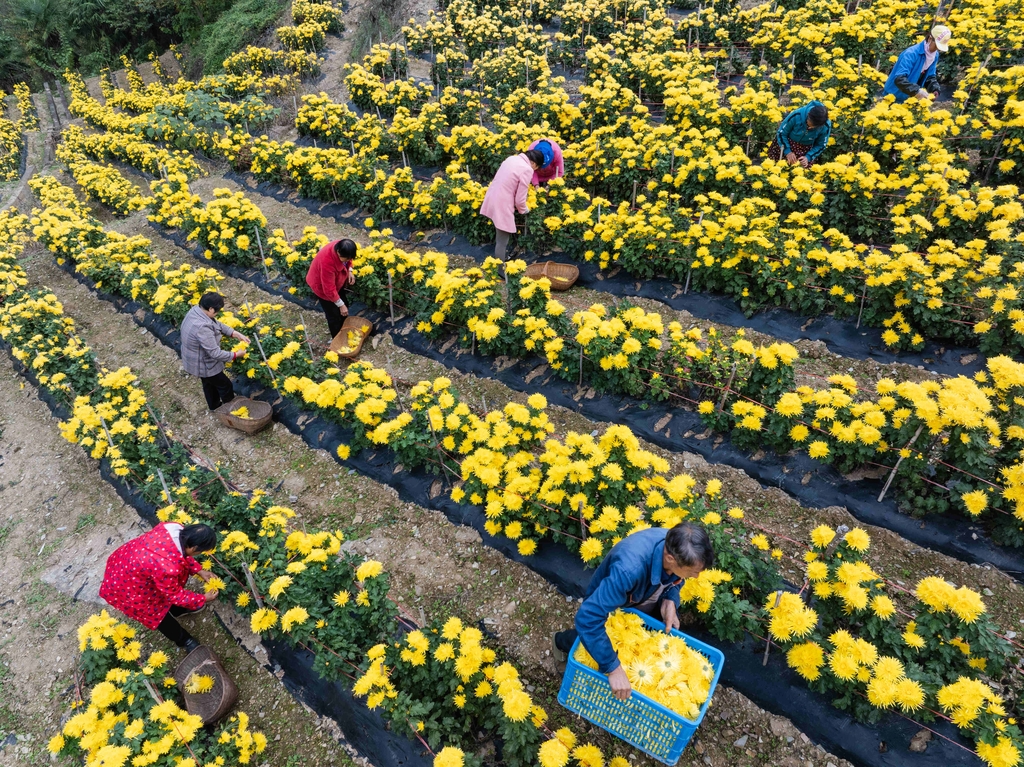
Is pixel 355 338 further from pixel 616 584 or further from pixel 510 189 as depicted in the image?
pixel 616 584

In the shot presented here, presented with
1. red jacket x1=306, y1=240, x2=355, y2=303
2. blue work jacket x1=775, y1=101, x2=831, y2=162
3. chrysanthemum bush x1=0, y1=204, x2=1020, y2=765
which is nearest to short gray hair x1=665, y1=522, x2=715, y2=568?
chrysanthemum bush x1=0, y1=204, x2=1020, y2=765

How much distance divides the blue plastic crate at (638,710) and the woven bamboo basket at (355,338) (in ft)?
16.6

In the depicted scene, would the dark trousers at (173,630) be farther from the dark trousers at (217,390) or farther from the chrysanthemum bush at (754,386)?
the chrysanthemum bush at (754,386)

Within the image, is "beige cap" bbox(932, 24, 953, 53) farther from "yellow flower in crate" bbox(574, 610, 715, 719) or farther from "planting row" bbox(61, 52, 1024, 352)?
"yellow flower in crate" bbox(574, 610, 715, 719)

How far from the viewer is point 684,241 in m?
6.79

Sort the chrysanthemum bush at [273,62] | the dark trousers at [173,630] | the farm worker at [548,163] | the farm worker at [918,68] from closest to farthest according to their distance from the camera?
1. the dark trousers at [173,630]
2. the farm worker at [548,163]
3. the farm worker at [918,68]
4. the chrysanthemum bush at [273,62]

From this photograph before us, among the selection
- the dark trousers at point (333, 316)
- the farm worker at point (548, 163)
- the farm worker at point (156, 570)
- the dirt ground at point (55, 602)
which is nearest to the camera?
the farm worker at point (156, 570)

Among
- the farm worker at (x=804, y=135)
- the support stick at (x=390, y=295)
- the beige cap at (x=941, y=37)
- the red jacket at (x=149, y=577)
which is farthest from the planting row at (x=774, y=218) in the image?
the red jacket at (x=149, y=577)

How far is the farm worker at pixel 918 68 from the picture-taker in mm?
7500

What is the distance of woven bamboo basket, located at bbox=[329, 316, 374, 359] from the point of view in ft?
23.5

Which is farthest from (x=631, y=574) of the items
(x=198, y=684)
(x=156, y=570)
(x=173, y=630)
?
(x=173, y=630)

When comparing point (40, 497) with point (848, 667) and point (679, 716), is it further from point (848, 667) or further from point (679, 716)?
point (848, 667)

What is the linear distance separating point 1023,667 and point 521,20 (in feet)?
58.5

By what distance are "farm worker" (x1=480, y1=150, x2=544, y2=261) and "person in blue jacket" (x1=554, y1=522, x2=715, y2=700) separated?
5511mm
